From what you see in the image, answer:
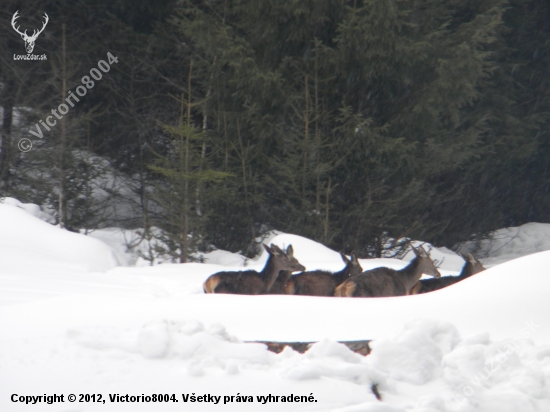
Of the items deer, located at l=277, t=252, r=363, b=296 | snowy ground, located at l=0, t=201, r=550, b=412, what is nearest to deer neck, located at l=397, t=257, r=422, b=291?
deer, located at l=277, t=252, r=363, b=296

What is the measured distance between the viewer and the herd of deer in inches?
344

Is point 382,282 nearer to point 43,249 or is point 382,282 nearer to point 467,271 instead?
point 467,271

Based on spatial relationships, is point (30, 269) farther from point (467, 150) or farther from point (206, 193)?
point (467, 150)

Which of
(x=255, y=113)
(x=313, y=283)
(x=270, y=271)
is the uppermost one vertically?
(x=255, y=113)

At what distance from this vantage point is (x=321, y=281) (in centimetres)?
932

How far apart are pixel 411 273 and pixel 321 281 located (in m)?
1.95

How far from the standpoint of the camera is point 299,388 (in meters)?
4.07

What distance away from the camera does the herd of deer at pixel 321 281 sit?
344 inches

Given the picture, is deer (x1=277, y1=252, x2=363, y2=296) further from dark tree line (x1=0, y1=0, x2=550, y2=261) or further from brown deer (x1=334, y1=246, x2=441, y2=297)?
dark tree line (x1=0, y1=0, x2=550, y2=261)

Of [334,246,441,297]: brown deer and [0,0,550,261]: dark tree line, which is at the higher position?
[0,0,550,261]: dark tree line

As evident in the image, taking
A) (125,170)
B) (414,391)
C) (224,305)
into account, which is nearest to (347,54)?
(125,170)

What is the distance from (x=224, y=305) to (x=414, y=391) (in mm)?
2425

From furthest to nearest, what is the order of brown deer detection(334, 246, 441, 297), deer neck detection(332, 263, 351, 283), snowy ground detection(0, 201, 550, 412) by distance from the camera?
deer neck detection(332, 263, 351, 283), brown deer detection(334, 246, 441, 297), snowy ground detection(0, 201, 550, 412)

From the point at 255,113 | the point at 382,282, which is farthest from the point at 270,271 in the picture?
the point at 255,113
